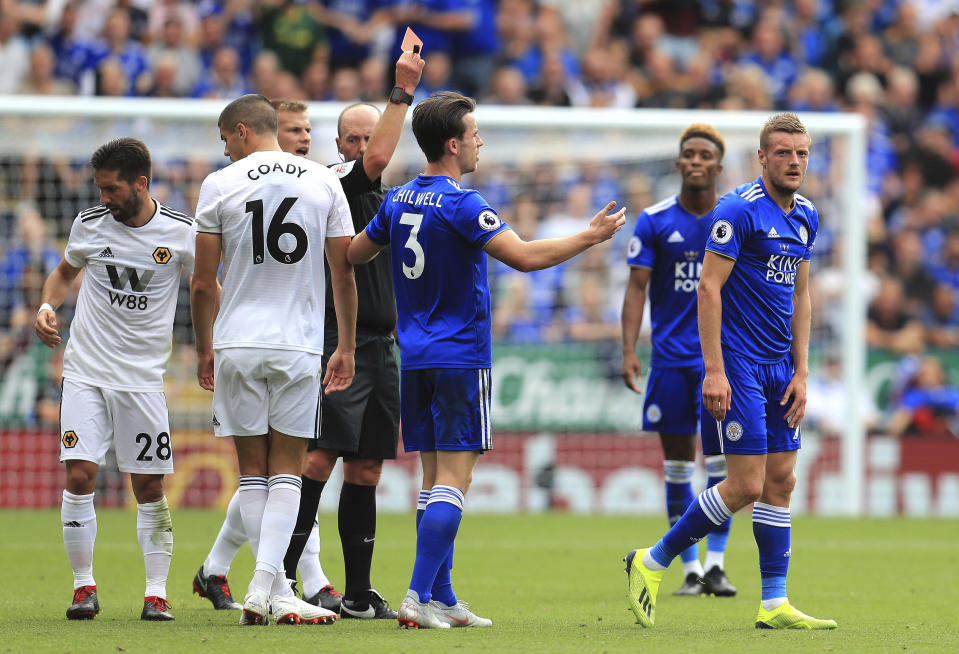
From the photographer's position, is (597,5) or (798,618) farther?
(597,5)

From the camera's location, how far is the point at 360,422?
6.75 metres

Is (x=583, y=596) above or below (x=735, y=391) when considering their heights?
below

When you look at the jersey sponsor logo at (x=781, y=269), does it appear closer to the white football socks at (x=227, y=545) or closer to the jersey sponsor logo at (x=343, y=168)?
the jersey sponsor logo at (x=343, y=168)

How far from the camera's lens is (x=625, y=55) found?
61.9 ft

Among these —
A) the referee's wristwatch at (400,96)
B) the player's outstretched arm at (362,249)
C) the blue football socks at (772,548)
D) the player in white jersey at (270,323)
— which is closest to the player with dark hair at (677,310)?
the blue football socks at (772,548)

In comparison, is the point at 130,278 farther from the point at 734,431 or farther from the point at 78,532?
the point at 734,431

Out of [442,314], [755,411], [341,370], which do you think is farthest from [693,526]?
[341,370]

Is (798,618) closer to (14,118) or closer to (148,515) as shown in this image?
(148,515)

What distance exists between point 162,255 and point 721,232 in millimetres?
2597

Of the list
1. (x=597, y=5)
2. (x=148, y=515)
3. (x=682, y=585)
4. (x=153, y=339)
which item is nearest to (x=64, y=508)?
(x=148, y=515)

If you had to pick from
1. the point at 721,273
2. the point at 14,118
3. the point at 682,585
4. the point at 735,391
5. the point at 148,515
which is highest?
the point at 14,118

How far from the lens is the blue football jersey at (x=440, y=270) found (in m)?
5.95

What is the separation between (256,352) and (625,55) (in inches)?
543

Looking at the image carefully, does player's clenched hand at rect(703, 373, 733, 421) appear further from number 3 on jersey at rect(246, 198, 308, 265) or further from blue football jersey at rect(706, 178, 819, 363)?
number 3 on jersey at rect(246, 198, 308, 265)
